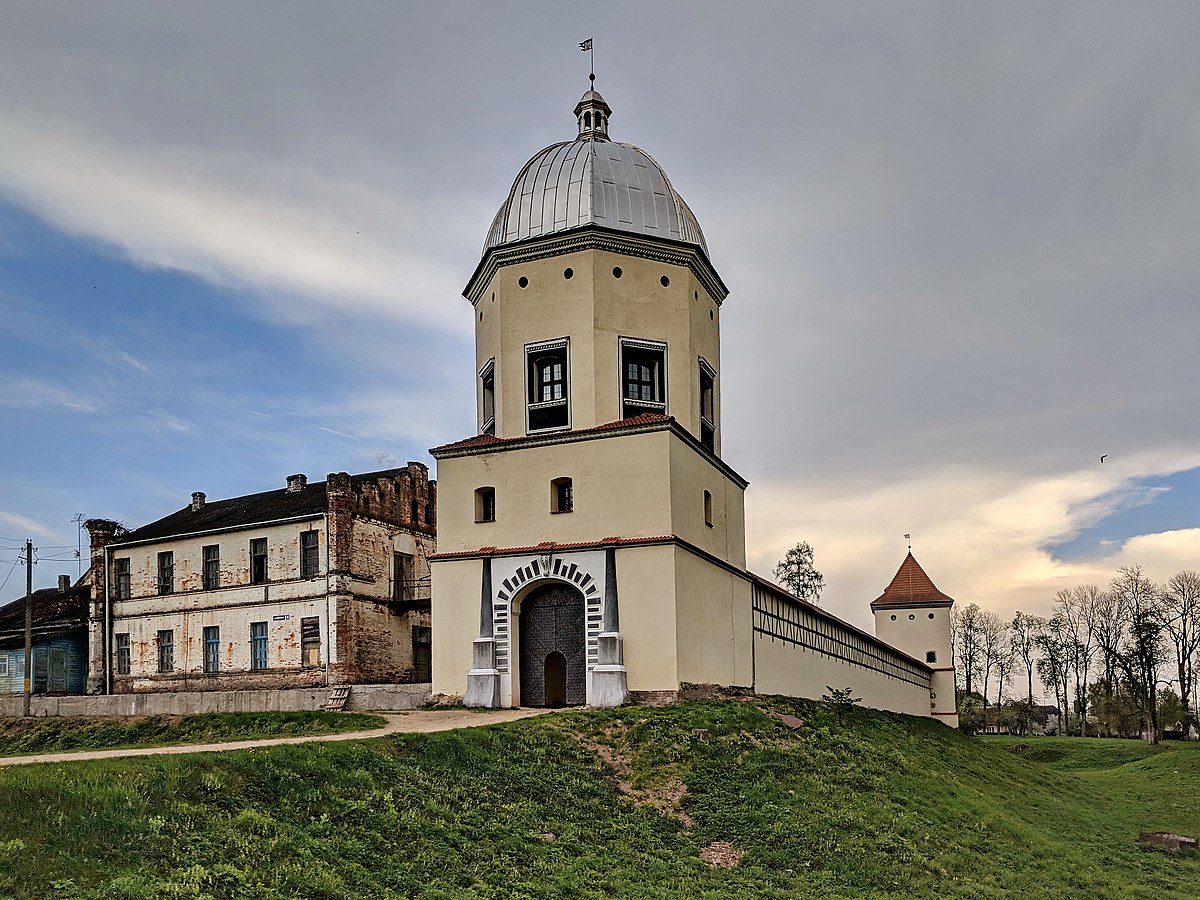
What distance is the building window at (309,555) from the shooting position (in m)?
37.5

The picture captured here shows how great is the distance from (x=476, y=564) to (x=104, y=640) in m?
22.8

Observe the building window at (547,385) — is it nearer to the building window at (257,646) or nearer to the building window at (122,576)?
the building window at (257,646)

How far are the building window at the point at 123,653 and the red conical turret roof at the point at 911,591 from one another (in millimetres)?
39665

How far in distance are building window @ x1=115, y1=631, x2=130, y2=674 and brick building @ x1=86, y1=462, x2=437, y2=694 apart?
37 millimetres

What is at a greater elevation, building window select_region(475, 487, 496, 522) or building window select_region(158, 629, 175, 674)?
building window select_region(475, 487, 496, 522)

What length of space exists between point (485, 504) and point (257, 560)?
15.7 m

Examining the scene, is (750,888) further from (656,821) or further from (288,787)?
(288,787)

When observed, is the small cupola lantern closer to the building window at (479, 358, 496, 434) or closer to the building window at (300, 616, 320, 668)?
the building window at (479, 358, 496, 434)

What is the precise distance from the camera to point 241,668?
38.4 meters

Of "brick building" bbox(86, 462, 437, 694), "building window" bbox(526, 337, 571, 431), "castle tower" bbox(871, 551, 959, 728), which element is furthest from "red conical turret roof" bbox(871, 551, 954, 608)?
"building window" bbox(526, 337, 571, 431)

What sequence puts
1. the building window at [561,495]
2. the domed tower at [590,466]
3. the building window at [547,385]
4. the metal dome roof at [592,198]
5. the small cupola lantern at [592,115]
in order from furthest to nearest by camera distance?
the small cupola lantern at [592,115], the metal dome roof at [592,198], the building window at [547,385], the building window at [561,495], the domed tower at [590,466]

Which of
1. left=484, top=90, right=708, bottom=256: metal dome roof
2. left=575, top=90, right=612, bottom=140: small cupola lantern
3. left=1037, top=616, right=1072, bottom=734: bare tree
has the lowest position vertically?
left=1037, top=616, right=1072, bottom=734: bare tree

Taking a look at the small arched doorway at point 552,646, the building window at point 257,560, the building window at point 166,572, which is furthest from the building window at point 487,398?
the building window at point 166,572

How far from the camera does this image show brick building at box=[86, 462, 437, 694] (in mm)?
37156
